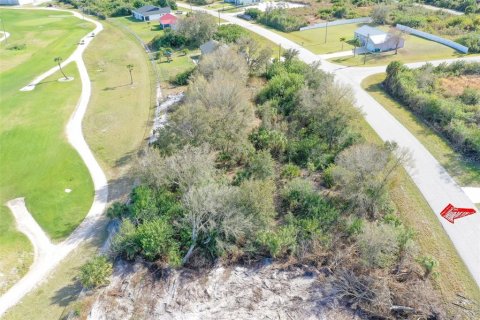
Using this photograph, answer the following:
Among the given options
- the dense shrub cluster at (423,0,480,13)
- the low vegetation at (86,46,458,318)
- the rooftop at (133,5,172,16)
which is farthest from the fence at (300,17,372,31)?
the low vegetation at (86,46,458,318)

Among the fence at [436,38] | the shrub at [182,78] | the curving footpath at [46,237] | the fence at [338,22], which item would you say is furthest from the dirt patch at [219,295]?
the fence at [338,22]

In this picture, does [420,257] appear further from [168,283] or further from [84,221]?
[84,221]

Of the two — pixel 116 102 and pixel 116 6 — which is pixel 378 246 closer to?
pixel 116 102

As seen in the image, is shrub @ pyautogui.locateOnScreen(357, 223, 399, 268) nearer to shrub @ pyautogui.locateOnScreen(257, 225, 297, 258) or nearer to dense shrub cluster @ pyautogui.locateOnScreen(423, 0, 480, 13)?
shrub @ pyautogui.locateOnScreen(257, 225, 297, 258)

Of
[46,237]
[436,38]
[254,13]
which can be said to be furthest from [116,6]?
[46,237]

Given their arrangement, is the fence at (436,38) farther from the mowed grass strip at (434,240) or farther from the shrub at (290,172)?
the shrub at (290,172)

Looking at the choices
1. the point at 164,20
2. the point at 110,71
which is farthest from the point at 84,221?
the point at 164,20
